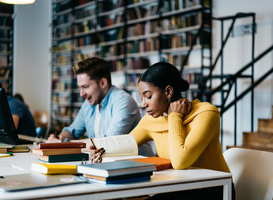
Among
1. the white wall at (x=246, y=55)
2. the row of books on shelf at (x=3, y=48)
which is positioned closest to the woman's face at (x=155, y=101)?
the white wall at (x=246, y=55)

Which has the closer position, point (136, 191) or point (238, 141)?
point (136, 191)

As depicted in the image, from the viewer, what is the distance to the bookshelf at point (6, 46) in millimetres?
7648

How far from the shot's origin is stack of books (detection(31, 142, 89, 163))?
1.49 m

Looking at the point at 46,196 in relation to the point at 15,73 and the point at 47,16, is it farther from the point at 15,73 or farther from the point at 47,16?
the point at 47,16

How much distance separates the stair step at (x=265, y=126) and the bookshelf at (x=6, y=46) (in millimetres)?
5741

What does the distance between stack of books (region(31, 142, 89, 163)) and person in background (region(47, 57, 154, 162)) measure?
0.68 metres

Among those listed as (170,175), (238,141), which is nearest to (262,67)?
(238,141)

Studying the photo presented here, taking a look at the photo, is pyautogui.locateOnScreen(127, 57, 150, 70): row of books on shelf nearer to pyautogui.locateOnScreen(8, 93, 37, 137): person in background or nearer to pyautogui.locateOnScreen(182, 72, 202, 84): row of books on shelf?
pyautogui.locateOnScreen(182, 72, 202, 84): row of books on shelf

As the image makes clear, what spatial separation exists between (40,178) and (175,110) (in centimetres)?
68

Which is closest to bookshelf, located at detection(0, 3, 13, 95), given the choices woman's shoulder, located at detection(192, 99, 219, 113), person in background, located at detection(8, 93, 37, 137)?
person in background, located at detection(8, 93, 37, 137)

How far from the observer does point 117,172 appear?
1.01m

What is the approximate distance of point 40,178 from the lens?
3.59 feet

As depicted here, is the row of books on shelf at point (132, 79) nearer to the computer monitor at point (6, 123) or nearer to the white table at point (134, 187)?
the computer monitor at point (6, 123)

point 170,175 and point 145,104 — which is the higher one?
point 145,104
